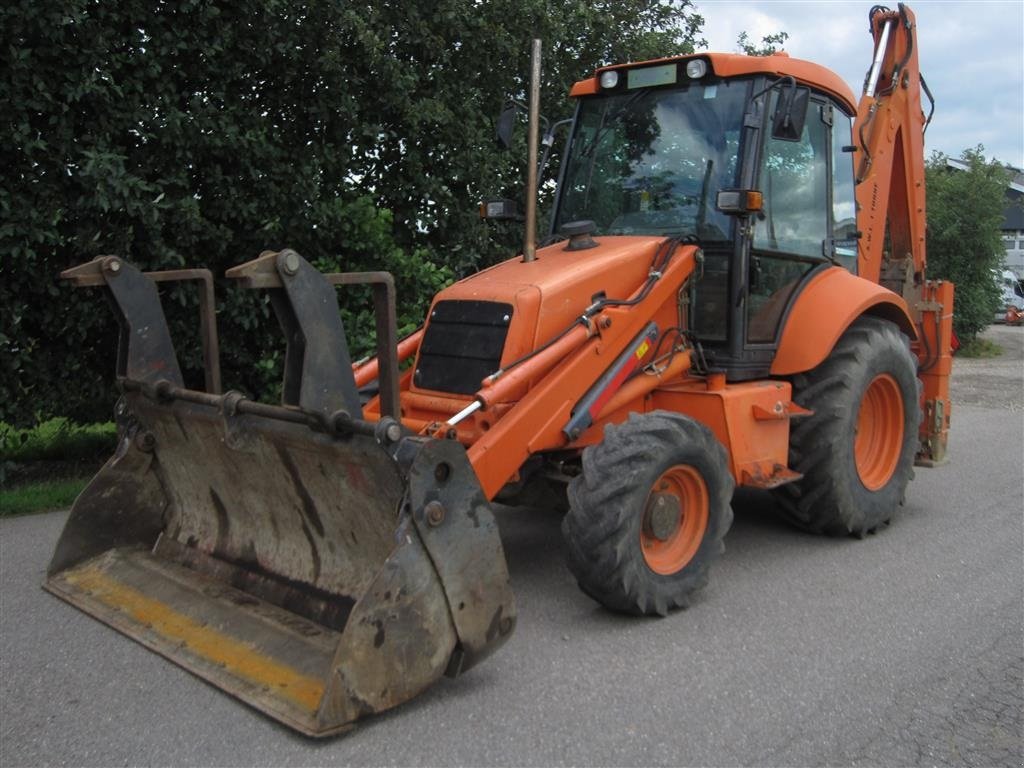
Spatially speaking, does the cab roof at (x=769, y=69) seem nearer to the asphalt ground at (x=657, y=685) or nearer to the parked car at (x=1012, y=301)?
the asphalt ground at (x=657, y=685)

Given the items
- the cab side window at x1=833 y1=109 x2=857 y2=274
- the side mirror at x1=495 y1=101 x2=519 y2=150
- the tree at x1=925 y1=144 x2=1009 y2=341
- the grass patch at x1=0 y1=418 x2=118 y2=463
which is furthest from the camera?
the tree at x1=925 y1=144 x2=1009 y2=341

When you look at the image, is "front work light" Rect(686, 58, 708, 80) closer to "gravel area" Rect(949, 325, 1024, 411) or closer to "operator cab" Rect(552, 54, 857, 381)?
"operator cab" Rect(552, 54, 857, 381)

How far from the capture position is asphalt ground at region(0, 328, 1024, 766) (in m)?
3.51

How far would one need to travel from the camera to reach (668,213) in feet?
18.8

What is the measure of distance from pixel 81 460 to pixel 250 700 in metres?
5.63

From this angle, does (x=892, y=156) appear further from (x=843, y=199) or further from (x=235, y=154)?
(x=235, y=154)

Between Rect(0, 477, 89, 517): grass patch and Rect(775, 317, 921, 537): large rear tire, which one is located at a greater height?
Rect(775, 317, 921, 537): large rear tire

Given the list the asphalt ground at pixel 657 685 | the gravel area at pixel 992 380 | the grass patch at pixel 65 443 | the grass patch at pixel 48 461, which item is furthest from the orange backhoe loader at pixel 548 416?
the gravel area at pixel 992 380

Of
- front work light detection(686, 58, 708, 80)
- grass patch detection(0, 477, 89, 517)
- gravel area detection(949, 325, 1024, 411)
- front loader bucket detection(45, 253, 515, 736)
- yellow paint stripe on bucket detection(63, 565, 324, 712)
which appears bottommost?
gravel area detection(949, 325, 1024, 411)

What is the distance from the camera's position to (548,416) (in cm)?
466

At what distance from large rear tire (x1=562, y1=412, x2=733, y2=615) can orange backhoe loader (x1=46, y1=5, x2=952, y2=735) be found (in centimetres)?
1

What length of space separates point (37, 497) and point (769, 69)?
18.9 feet

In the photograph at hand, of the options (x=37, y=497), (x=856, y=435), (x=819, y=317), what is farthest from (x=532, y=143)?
(x=37, y=497)

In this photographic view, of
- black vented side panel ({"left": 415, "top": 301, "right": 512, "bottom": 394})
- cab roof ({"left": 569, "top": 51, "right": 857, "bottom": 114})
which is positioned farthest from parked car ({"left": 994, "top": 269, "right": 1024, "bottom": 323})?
black vented side panel ({"left": 415, "top": 301, "right": 512, "bottom": 394})
